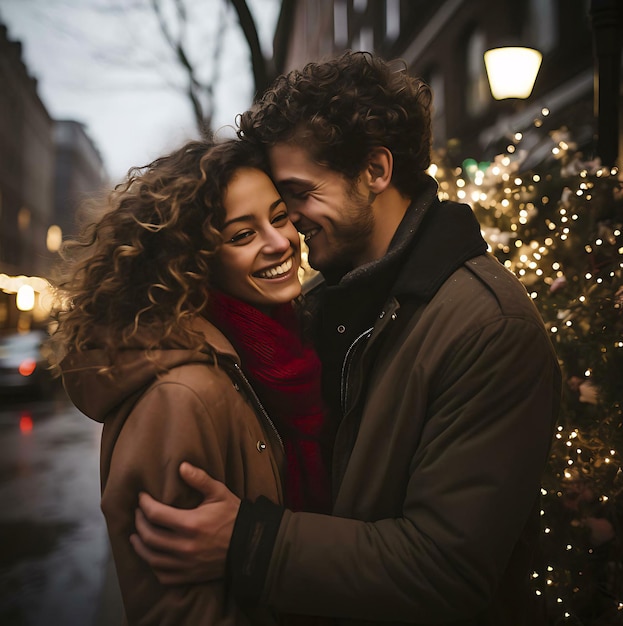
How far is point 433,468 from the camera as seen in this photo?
181 centimetres

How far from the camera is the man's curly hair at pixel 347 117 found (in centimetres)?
230

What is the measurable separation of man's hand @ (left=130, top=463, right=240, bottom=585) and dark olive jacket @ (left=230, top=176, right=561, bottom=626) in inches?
2.2

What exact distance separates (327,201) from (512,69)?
4.71 m

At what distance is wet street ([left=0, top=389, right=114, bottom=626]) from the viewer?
5039 millimetres

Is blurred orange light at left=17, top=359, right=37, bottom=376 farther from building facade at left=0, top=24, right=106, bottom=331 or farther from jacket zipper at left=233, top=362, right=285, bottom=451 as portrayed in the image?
building facade at left=0, top=24, right=106, bottom=331

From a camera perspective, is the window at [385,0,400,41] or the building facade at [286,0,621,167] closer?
the building facade at [286,0,621,167]

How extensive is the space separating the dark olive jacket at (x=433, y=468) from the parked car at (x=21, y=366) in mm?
13551

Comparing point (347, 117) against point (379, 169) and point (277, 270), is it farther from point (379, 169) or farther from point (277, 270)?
point (277, 270)

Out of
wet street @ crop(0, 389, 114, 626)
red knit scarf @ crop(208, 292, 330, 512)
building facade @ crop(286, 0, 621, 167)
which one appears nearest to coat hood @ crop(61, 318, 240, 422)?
red knit scarf @ crop(208, 292, 330, 512)

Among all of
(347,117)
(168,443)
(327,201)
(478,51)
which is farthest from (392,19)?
(168,443)

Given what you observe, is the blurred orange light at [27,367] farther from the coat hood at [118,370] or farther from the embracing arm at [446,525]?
the embracing arm at [446,525]

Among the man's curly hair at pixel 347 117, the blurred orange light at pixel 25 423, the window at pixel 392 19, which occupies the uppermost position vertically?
the window at pixel 392 19

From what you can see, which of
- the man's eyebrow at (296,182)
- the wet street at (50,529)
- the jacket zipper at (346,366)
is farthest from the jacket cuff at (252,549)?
the wet street at (50,529)

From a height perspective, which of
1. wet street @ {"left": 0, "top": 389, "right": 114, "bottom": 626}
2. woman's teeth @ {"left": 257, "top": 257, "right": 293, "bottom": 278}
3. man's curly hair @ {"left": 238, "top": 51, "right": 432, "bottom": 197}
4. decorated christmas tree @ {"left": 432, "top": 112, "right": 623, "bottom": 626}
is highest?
man's curly hair @ {"left": 238, "top": 51, "right": 432, "bottom": 197}
